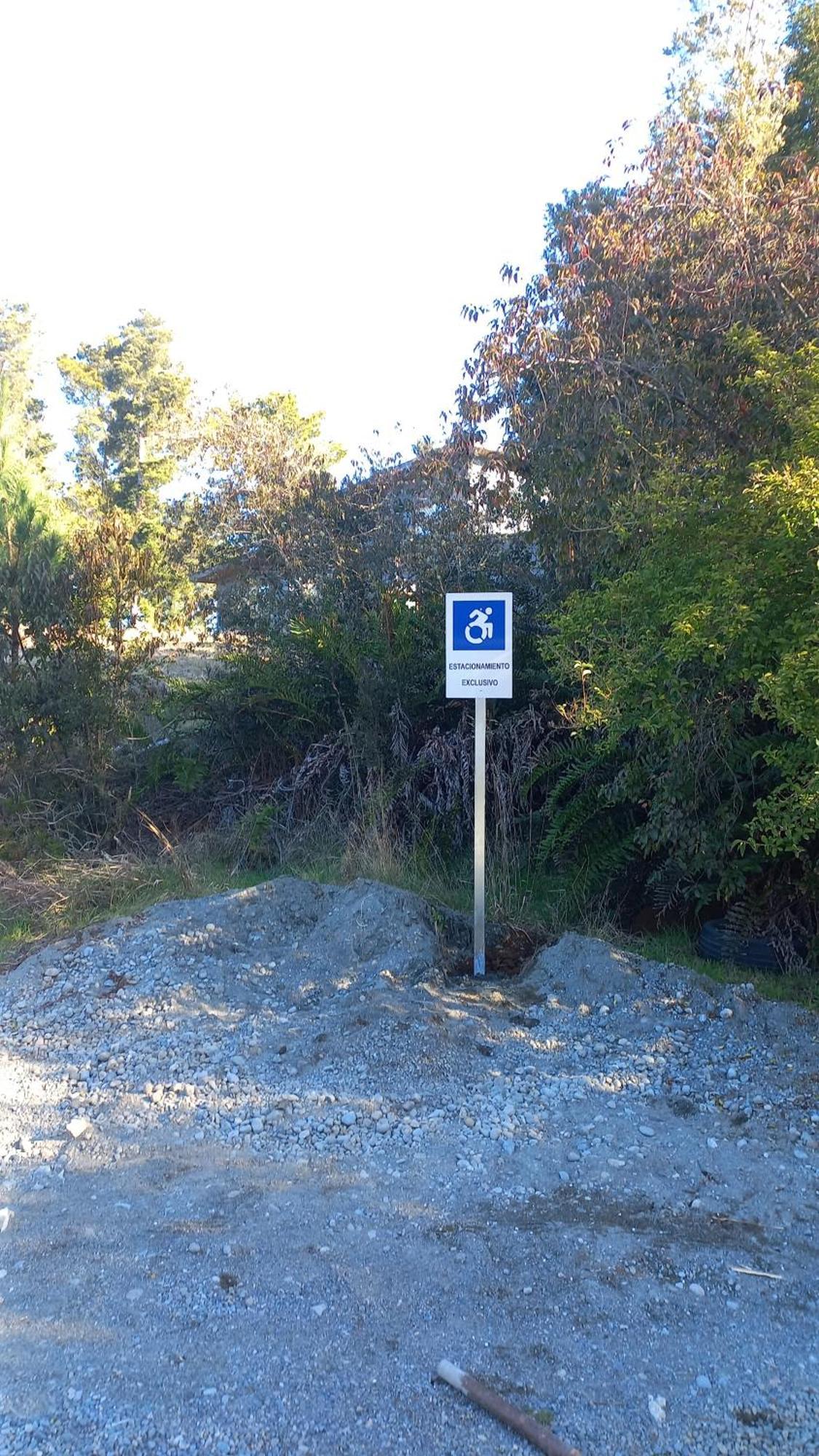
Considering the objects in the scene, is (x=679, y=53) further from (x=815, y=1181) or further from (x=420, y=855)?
(x=815, y=1181)

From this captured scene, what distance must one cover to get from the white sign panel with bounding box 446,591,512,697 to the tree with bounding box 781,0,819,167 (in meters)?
6.25

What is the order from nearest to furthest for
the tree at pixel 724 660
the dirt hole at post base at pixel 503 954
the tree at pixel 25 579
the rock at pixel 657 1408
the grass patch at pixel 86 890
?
the rock at pixel 657 1408, the tree at pixel 724 660, the dirt hole at post base at pixel 503 954, the grass patch at pixel 86 890, the tree at pixel 25 579

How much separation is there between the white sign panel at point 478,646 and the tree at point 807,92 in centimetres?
625

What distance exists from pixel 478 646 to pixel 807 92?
7469mm

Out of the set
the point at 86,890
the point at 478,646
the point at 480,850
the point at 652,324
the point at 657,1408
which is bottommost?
the point at 657,1408

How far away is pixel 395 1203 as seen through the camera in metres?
4.67

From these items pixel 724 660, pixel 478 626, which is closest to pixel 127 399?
pixel 478 626

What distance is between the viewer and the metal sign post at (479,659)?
25.1 ft

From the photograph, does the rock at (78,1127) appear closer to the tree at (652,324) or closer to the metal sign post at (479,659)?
the metal sign post at (479,659)

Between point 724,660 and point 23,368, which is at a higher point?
point 23,368

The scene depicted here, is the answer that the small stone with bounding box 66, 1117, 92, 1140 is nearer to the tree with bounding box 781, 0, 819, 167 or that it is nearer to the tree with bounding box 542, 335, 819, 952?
the tree with bounding box 542, 335, 819, 952

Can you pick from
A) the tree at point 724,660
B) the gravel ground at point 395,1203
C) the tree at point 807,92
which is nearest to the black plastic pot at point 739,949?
the tree at point 724,660

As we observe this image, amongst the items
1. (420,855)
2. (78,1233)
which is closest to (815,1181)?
(78,1233)

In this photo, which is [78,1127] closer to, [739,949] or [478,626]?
[478,626]
